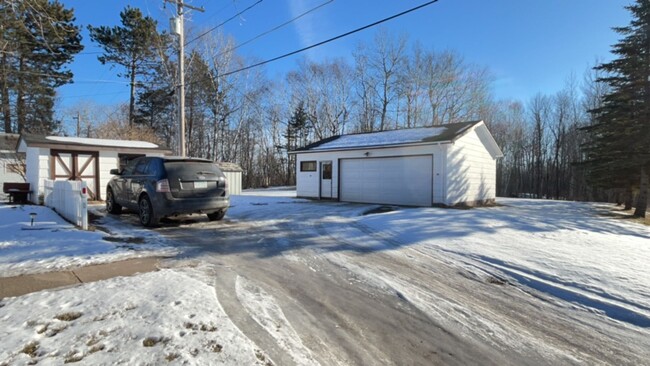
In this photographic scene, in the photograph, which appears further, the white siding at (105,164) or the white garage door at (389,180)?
the white siding at (105,164)

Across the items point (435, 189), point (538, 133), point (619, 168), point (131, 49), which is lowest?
point (435, 189)

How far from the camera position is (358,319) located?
3.43 meters

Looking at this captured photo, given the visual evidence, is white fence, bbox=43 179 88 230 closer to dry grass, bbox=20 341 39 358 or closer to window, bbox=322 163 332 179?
dry grass, bbox=20 341 39 358

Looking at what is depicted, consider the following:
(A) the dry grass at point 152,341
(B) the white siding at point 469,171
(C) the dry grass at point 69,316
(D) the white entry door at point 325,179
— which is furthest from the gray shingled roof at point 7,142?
(A) the dry grass at point 152,341

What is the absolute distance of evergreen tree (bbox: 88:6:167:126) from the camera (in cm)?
2633

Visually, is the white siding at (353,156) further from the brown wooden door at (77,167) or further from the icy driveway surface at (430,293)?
the brown wooden door at (77,167)

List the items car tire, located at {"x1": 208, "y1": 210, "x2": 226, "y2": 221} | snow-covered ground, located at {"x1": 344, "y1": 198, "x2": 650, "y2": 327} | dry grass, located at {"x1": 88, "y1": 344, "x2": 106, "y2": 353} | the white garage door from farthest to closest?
the white garage door < car tire, located at {"x1": 208, "y1": 210, "x2": 226, "y2": 221} < snow-covered ground, located at {"x1": 344, "y1": 198, "x2": 650, "y2": 327} < dry grass, located at {"x1": 88, "y1": 344, "x2": 106, "y2": 353}

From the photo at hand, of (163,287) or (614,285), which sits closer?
(163,287)

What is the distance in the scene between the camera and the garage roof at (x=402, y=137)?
14.1 m

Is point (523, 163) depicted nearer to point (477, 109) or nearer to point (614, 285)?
point (477, 109)

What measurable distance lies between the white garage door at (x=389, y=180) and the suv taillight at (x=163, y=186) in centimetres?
934

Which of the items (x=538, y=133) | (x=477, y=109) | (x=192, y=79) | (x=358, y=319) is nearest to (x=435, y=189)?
(x=358, y=319)

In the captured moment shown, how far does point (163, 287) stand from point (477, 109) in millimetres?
36441

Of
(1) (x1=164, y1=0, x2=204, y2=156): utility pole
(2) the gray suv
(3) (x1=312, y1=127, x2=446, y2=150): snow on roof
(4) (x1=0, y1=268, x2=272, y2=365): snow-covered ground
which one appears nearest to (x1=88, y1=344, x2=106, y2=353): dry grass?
(4) (x1=0, y1=268, x2=272, y2=365): snow-covered ground
